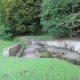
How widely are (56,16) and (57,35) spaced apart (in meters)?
1.55

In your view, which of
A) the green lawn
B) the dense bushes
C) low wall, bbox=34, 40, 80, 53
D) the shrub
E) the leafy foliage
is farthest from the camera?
the leafy foliage

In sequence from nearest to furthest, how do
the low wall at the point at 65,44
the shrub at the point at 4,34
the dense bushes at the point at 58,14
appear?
1. the low wall at the point at 65,44
2. the dense bushes at the point at 58,14
3. the shrub at the point at 4,34

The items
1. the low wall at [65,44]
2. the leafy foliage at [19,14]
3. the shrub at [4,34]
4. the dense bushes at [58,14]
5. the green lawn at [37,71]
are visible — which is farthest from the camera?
the leafy foliage at [19,14]

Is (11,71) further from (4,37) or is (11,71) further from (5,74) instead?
(4,37)

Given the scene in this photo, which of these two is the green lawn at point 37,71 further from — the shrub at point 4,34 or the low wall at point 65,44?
the shrub at point 4,34

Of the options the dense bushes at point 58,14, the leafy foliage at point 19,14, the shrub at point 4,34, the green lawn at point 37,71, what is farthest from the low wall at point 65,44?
the green lawn at point 37,71

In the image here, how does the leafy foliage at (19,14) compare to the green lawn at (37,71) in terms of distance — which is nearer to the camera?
the green lawn at (37,71)

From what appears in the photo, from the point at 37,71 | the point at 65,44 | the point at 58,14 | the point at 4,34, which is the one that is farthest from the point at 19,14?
the point at 37,71

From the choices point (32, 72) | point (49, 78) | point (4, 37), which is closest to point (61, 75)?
point (49, 78)

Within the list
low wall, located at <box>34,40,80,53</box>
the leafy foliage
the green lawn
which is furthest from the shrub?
the green lawn

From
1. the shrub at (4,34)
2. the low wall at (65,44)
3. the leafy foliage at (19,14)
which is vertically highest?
the leafy foliage at (19,14)

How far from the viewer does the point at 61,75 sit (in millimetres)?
5984

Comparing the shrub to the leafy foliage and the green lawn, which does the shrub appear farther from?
the green lawn

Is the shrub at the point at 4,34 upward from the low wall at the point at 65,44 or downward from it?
upward
